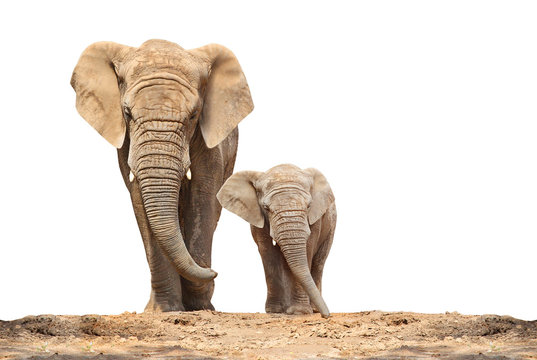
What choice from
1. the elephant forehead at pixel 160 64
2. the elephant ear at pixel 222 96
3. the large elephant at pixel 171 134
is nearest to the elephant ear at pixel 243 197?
the large elephant at pixel 171 134

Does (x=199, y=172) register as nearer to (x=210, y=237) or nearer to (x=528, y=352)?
(x=210, y=237)

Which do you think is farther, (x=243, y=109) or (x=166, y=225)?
(x=243, y=109)

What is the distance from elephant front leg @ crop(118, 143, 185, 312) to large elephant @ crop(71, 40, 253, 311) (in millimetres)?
12

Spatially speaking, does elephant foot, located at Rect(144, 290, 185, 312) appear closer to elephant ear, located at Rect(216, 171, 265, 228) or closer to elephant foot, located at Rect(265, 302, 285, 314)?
elephant foot, located at Rect(265, 302, 285, 314)

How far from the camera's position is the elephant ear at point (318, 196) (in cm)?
1280

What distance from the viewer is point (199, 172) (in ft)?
41.9

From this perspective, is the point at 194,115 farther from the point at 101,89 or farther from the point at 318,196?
the point at 318,196

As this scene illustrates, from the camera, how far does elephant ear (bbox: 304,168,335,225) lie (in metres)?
12.8

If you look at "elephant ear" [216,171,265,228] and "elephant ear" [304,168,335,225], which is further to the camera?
"elephant ear" [216,171,265,228]

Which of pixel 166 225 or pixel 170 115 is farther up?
pixel 170 115

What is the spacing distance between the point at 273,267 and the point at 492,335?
3.18 metres

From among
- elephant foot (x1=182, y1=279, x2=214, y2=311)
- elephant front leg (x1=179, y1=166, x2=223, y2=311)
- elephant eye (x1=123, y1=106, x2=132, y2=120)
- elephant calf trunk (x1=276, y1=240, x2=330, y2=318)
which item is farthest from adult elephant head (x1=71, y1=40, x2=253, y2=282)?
elephant foot (x1=182, y1=279, x2=214, y2=311)

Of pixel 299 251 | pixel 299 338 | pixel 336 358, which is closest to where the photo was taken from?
pixel 336 358

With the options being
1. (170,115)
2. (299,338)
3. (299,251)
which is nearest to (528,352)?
(299,338)
